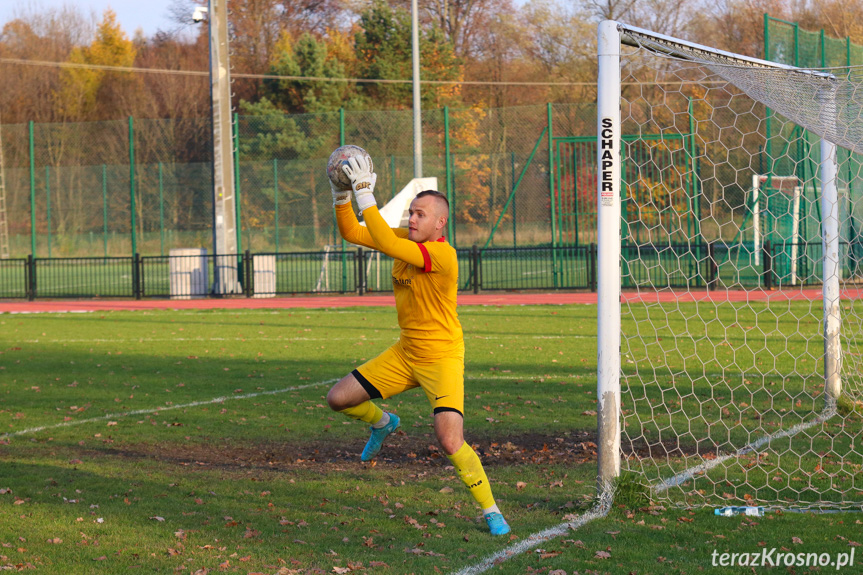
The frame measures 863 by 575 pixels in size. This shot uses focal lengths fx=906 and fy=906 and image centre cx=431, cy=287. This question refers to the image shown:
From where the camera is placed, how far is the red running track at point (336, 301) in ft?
66.3

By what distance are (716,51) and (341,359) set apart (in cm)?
739

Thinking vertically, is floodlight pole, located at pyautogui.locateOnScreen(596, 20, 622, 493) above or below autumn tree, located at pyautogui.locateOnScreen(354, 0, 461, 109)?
below

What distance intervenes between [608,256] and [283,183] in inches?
1122

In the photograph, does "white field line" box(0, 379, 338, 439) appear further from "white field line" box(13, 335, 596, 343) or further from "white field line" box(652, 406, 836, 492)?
"white field line" box(652, 406, 836, 492)

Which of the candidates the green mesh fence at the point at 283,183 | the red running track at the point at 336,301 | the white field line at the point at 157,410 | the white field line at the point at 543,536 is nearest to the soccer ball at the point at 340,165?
the white field line at the point at 543,536

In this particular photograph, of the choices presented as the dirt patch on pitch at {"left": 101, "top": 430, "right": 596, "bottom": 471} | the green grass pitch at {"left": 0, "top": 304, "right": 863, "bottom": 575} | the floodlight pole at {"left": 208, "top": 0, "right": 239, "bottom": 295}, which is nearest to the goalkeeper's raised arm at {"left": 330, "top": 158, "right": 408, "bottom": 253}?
the green grass pitch at {"left": 0, "top": 304, "right": 863, "bottom": 575}

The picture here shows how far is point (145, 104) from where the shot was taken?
164 feet

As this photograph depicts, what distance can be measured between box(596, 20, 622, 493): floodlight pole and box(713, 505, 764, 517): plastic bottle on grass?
0.64 meters

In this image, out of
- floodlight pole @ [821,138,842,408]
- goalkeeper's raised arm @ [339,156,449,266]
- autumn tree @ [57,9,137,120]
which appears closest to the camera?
goalkeeper's raised arm @ [339,156,449,266]

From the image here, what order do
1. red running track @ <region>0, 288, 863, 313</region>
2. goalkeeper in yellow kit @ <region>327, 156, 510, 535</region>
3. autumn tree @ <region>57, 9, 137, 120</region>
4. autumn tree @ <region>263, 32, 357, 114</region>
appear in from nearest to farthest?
1. goalkeeper in yellow kit @ <region>327, 156, 510, 535</region>
2. red running track @ <region>0, 288, 863, 313</region>
3. autumn tree @ <region>263, 32, 357, 114</region>
4. autumn tree @ <region>57, 9, 137, 120</region>

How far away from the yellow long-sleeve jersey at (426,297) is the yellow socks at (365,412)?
523 mm

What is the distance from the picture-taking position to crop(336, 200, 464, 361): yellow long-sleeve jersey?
5254mm

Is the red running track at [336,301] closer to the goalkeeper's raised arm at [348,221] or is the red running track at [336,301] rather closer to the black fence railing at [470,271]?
the black fence railing at [470,271]

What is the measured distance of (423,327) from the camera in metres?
5.41
